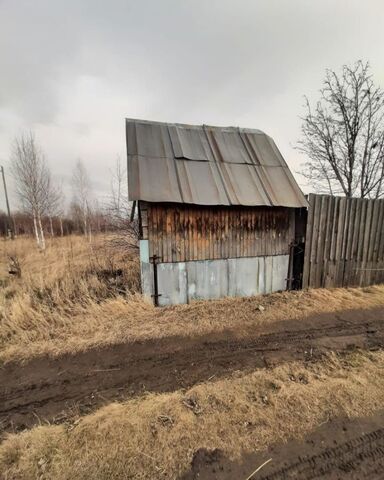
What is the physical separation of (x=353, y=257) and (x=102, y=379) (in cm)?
713

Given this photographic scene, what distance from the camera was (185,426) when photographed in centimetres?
230

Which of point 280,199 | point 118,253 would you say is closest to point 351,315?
point 280,199

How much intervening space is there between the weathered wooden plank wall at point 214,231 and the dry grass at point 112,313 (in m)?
1.21

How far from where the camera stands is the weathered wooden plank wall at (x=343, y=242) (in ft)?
20.7

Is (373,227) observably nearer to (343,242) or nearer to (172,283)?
(343,242)

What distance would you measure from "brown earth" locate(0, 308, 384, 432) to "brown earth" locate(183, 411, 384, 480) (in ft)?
3.46

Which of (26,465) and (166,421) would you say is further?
(166,421)

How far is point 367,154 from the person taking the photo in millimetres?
10430

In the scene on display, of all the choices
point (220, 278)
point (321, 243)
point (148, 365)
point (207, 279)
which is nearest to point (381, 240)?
point (321, 243)

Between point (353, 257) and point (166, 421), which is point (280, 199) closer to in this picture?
point (353, 257)

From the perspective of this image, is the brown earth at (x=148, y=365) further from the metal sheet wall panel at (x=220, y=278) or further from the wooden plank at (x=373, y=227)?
the wooden plank at (x=373, y=227)

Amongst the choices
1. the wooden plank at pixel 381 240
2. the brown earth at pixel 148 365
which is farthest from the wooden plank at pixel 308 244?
the wooden plank at pixel 381 240

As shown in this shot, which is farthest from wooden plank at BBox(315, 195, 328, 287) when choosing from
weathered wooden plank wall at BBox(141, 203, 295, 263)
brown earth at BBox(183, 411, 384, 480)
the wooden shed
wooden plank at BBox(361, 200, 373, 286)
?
brown earth at BBox(183, 411, 384, 480)

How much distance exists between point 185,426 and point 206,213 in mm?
4082
